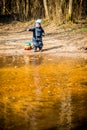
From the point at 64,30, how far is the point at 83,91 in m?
12.7

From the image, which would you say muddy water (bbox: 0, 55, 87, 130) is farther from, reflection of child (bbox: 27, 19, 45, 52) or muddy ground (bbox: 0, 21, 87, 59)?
reflection of child (bbox: 27, 19, 45, 52)

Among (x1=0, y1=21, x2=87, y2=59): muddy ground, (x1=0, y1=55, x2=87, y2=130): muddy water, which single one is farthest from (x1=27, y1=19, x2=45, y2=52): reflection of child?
(x1=0, y1=55, x2=87, y2=130): muddy water

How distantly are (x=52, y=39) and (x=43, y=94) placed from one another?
34.3ft

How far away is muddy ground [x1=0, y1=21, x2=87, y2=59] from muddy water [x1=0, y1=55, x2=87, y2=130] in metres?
2.16

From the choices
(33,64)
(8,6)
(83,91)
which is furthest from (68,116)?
(8,6)

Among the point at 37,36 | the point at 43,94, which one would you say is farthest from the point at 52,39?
the point at 43,94

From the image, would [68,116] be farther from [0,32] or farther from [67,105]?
[0,32]

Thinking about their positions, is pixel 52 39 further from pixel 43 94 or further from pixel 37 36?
pixel 43 94

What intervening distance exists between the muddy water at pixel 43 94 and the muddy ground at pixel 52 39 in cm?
216

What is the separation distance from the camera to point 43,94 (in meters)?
9.36

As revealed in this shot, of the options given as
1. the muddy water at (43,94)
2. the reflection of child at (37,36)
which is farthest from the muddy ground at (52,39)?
the muddy water at (43,94)

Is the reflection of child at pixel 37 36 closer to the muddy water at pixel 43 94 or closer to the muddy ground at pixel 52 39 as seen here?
the muddy ground at pixel 52 39

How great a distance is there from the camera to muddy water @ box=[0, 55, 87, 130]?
7.24 meters

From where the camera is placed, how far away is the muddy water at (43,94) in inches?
285
